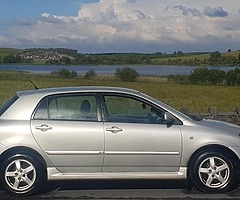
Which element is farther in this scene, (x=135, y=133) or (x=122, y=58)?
(x=122, y=58)

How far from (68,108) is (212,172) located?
2.17 metres

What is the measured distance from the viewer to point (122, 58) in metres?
87.6

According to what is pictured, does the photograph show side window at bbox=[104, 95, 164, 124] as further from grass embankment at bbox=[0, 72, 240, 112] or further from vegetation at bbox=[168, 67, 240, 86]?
vegetation at bbox=[168, 67, 240, 86]

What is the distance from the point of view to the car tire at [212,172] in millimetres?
6152

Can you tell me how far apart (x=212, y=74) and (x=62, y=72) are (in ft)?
81.8

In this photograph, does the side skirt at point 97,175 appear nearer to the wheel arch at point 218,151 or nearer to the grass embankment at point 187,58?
the wheel arch at point 218,151

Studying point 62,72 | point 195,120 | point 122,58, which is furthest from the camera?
point 122,58

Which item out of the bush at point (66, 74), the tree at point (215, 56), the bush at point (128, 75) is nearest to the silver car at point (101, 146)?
the bush at point (128, 75)

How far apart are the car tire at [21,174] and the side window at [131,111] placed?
1.21 meters

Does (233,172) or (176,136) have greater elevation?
(176,136)

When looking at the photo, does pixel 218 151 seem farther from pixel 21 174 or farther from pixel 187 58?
pixel 187 58

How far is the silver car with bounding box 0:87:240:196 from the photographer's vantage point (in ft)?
19.8

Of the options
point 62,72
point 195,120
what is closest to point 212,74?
point 62,72

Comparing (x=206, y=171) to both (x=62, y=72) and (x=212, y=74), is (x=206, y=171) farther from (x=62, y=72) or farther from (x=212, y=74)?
(x=62, y=72)
